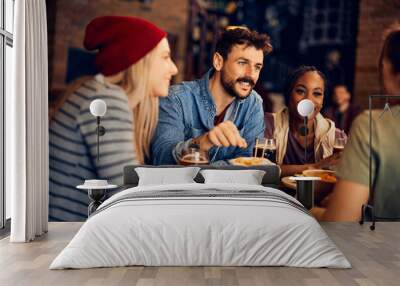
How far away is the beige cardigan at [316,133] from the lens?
7.95 m

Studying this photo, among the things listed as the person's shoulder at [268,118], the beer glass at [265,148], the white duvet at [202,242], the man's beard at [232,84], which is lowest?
the white duvet at [202,242]

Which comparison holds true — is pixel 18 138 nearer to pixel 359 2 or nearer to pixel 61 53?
pixel 61 53

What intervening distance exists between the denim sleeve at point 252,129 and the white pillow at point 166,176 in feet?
2.92

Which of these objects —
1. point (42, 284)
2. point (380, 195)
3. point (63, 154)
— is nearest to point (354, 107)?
point (380, 195)

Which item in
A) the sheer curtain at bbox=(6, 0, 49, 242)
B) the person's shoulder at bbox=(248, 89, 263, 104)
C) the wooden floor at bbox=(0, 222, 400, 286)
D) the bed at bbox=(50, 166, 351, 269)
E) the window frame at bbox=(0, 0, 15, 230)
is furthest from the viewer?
the person's shoulder at bbox=(248, 89, 263, 104)

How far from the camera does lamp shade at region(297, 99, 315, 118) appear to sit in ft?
24.9

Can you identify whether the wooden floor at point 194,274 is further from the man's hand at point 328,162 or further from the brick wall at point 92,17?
the brick wall at point 92,17

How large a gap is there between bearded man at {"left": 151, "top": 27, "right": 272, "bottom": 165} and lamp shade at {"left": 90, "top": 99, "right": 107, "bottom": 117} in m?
0.80

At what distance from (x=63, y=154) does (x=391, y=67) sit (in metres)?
4.68

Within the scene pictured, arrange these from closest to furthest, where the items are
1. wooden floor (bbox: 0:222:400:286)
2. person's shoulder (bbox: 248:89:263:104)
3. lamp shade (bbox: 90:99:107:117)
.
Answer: wooden floor (bbox: 0:222:400:286), lamp shade (bbox: 90:99:107:117), person's shoulder (bbox: 248:89:263:104)

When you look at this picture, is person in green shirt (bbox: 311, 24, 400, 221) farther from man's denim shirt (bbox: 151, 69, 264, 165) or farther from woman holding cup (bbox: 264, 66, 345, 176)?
man's denim shirt (bbox: 151, 69, 264, 165)

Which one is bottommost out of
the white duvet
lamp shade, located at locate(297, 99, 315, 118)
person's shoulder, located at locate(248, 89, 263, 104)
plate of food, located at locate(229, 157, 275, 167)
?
the white duvet

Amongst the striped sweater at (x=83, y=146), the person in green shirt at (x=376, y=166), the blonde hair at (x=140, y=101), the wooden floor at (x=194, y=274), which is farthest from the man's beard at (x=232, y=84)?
the wooden floor at (x=194, y=274)

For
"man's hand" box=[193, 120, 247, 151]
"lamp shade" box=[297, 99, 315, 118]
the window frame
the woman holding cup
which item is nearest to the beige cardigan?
the woman holding cup
